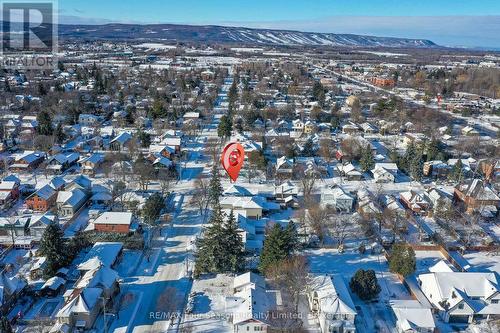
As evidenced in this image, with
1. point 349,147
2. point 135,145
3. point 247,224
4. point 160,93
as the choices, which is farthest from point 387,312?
point 160,93

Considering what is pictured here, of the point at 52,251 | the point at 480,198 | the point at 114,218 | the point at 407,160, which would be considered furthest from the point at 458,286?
the point at 407,160

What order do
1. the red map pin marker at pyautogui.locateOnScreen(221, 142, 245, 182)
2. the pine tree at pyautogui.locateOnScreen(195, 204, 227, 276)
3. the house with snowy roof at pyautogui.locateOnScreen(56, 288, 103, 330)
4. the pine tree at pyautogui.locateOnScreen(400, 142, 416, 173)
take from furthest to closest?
the pine tree at pyautogui.locateOnScreen(400, 142, 416, 173), the red map pin marker at pyautogui.locateOnScreen(221, 142, 245, 182), the pine tree at pyautogui.locateOnScreen(195, 204, 227, 276), the house with snowy roof at pyautogui.locateOnScreen(56, 288, 103, 330)

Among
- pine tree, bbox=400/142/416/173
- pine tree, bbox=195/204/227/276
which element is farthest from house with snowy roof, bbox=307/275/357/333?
pine tree, bbox=400/142/416/173

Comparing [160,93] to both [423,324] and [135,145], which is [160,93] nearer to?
[135,145]

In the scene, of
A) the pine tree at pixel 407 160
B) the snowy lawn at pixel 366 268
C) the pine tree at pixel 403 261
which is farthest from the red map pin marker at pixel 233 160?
the pine tree at pixel 407 160

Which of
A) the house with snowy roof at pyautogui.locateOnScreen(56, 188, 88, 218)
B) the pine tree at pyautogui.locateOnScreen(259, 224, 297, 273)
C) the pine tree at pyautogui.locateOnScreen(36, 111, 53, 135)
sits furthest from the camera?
the pine tree at pyautogui.locateOnScreen(36, 111, 53, 135)

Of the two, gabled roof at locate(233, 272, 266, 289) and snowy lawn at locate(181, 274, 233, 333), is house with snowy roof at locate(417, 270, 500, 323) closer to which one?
gabled roof at locate(233, 272, 266, 289)
